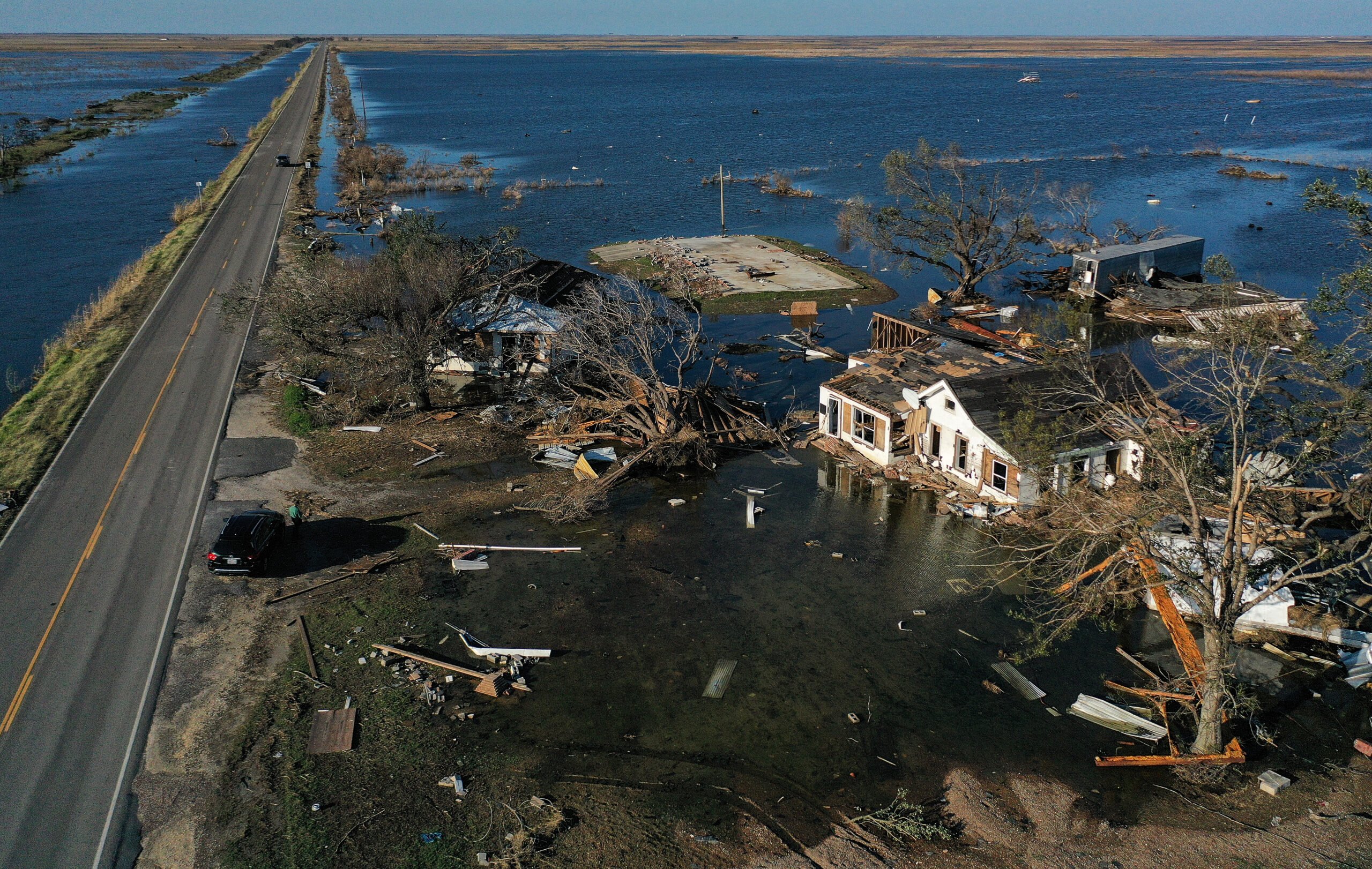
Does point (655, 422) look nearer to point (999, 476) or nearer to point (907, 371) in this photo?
point (907, 371)

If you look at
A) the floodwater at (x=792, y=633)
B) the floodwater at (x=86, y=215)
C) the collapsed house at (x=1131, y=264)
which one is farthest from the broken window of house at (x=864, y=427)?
the floodwater at (x=86, y=215)

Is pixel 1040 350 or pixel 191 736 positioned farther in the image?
pixel 1040 350

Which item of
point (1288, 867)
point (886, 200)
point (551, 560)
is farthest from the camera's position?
point (886, 200)

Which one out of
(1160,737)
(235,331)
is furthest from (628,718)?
(235,331)

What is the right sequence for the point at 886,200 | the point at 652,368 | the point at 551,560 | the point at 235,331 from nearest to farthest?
1. the point at 551,560
2. the point at 652,368
3. the point at 235,331
4. the point at 886,200

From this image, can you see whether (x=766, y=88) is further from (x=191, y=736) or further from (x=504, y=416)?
(x=191, y=736)

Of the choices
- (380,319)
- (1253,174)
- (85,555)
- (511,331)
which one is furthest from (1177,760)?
(1253,174)
